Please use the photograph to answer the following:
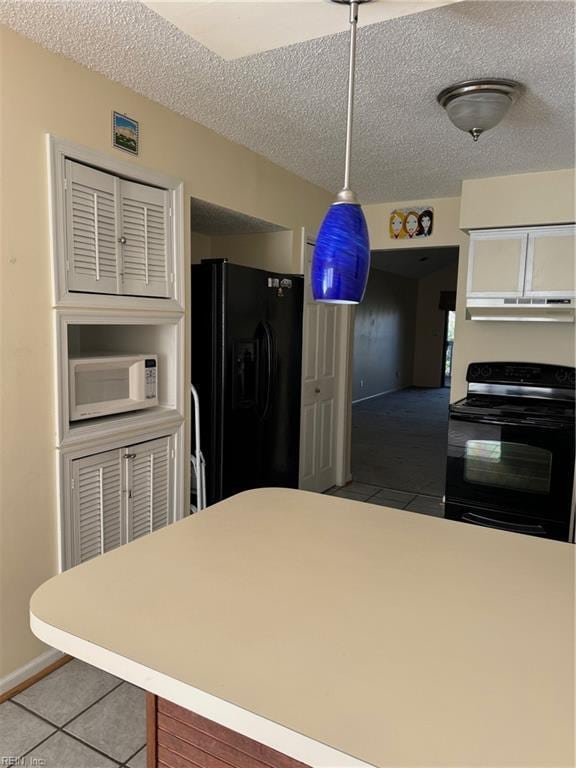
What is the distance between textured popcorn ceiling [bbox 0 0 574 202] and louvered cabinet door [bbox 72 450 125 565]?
1598 millimetres

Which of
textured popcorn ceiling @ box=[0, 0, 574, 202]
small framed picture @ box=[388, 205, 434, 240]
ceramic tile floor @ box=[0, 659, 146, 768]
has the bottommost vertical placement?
ceramic tile floor @ box=[0, 659, 146, 768]

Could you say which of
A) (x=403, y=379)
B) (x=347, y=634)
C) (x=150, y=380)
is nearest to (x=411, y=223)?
(x=150, y=380)

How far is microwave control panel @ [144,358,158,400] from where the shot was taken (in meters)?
2.55

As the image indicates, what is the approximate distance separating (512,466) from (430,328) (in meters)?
9.27

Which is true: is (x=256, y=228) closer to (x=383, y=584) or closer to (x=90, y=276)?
(x=90, y=276)

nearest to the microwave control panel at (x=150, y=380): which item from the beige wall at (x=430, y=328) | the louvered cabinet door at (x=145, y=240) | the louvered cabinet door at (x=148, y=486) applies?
the louvered cabinet door at (x=148, y=486)

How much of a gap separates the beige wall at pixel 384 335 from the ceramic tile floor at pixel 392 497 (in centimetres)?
461

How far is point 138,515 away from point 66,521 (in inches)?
16.3

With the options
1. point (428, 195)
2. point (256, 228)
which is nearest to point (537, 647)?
point (256, 228)

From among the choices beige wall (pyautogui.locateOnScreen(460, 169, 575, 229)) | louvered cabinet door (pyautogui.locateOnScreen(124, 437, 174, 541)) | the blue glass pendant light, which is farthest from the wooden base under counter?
beige wall (pyautogui.locateOnScreen(460, 169, 575, 229))

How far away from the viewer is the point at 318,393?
4.16 metres

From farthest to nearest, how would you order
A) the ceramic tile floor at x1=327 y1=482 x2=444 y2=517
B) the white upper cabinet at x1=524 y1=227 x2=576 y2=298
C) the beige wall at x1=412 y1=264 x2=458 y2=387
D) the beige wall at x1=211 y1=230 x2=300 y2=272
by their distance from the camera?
1. the beige wall at x1=412 y1=264 x2=458 y2=387
2. the ceramic tile floor at x1=327 y1=482 x2=444 y2=517
3. the beige wall at x1=211 y1=230 x2=300 y2=272
4. the white upper cabinet at x1=524 y1=227 x2=576 y2=298

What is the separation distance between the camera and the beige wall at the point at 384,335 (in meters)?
9.56

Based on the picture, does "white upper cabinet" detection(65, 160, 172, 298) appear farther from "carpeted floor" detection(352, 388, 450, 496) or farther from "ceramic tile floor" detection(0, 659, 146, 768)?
"carpeted floor" detection(352, 388, 450, 496)
